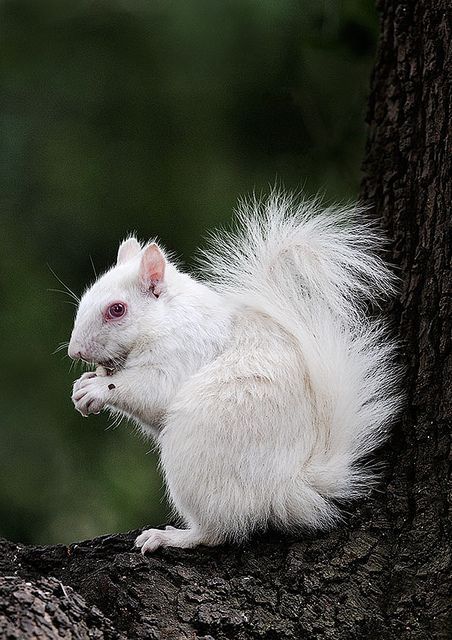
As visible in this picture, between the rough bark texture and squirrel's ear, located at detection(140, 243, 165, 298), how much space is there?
24.4 inches

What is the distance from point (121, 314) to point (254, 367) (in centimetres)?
41

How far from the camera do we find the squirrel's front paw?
2707 mm

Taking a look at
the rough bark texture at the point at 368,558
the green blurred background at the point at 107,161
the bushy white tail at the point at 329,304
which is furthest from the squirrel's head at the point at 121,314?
the green blurred background at the point at 107,161

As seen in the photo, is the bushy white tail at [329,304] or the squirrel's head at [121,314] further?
the squirrel's head at [121,314]

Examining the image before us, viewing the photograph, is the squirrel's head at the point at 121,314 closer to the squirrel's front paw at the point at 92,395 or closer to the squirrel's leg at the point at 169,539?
the squirrel's front paw at the point at 92,395

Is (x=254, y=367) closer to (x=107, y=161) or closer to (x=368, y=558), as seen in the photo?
(x=368, y=558)

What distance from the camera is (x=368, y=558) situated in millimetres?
2490

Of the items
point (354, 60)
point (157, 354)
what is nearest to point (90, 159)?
point (354, 60)

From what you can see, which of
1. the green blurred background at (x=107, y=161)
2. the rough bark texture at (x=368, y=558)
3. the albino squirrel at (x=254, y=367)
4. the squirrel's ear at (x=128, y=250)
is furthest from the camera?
the green blurred background at (x=107, y=161)

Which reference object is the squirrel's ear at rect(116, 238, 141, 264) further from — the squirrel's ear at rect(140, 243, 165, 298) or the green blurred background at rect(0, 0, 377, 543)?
the green blurred background at rect(0, 0, 377, 543)

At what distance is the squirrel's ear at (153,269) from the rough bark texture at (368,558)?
62 cm

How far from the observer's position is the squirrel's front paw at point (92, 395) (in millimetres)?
2707

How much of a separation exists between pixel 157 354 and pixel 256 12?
2.29m

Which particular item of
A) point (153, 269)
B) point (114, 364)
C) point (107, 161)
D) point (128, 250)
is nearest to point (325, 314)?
point (153, 269)
